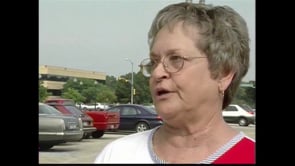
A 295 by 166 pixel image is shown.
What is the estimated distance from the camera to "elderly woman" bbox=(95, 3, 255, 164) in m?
1.73

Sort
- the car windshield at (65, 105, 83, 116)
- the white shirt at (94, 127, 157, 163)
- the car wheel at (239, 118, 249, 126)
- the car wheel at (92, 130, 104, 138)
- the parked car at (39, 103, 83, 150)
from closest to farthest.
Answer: the white shirt at (94, 127, 157, 163) → the parked car at (39, 103, 83, 150) → the car windshield at (65, 105, 83, 116) → the car wheel at (92, 130, 104, 138) → the car wheel at (239, 118, 249, 126)

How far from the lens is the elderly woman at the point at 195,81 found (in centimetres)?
173

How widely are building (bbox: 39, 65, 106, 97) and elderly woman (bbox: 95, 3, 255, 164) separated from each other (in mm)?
56521

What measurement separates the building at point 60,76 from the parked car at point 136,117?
42.3 metres

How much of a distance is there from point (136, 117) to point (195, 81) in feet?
46.9

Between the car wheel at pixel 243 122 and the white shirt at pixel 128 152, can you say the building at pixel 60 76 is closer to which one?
the car wheel at pixel 243 122

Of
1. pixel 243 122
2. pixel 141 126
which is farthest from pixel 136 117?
pixel 243 122

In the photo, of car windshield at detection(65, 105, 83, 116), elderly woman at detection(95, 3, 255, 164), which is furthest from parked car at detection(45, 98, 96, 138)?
elderly woman at detection(95, 3, 255, 164)

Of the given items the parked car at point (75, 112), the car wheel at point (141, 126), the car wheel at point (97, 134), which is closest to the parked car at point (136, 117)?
the car wheel at point (141, 126)

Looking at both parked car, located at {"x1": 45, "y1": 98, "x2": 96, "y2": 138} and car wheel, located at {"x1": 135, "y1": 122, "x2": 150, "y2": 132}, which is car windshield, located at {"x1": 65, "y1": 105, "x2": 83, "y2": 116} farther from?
car wheel, located at {"x1": 135, "y1": 122, "x2": 150, "y2": 132}

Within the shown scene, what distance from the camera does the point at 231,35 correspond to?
5.83 ft

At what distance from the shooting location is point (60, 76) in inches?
2576
